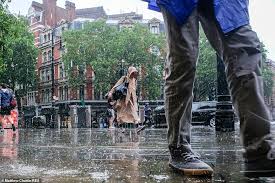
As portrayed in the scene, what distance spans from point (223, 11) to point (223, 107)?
8085 millimetres

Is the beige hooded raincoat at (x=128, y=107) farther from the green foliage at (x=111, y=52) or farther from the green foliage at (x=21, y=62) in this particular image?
the green foliage at (x=21, y=62)

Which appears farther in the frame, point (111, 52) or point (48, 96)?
point (48, 96)

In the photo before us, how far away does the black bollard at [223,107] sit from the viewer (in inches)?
411

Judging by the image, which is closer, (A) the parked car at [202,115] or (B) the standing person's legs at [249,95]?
(B) the standing person's legs at [249,95]

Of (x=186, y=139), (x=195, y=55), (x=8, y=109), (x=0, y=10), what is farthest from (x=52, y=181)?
(x=0, y=10)

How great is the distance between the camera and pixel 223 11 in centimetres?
268

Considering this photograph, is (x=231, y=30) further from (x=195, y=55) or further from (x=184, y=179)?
(x=184, y=179)

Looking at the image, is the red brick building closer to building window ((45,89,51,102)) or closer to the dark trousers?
building window ((45,89,51,102))

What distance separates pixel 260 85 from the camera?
264cm

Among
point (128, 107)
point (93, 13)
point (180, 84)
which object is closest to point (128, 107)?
point (128, 107)

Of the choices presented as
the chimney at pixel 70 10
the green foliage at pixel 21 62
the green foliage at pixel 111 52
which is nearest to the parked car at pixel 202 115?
the green foliage at pixel 111 52

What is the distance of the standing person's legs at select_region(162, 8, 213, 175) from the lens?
2.84 m

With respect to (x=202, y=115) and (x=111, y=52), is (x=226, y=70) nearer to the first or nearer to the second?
(x=202, y=115)

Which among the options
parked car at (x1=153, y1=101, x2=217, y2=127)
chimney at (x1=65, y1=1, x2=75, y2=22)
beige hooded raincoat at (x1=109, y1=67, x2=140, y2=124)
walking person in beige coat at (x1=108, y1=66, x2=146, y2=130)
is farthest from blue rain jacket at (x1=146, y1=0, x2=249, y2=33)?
chimney at (x1=65, y1=1, x2=75, y2=22)
